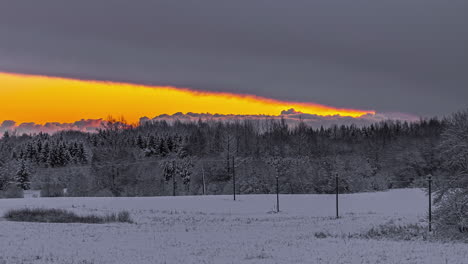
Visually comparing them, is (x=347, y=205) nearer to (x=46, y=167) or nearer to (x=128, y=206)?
(x=128, y=206)

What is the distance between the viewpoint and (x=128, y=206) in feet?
139

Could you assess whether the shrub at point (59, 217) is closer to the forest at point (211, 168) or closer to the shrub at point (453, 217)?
the shrub at point (453, 217)

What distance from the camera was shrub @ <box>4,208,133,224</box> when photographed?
29.3 m

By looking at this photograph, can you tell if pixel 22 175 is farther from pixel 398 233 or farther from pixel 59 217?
pixel 398 233

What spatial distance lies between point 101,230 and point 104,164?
78676mm

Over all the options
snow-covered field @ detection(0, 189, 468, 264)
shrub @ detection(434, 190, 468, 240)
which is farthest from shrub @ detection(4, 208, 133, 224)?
shrub @ detection(434, 190, 468, 240)

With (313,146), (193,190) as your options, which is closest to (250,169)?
(193,190)

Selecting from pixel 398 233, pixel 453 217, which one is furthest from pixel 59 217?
pixel 453 217

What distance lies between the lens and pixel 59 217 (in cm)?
3053

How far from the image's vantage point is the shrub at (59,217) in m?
29.3

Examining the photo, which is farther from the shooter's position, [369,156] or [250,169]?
[369,156]

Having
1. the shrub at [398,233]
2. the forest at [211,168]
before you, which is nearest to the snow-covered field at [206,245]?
the shrub at [398,233]

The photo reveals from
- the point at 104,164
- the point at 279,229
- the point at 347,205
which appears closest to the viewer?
the point at 279,229

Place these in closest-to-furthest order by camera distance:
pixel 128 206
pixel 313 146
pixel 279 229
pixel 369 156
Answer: pixel 279 229 → pixel 128 206 → pixel 369 156 → pixel 313 146
